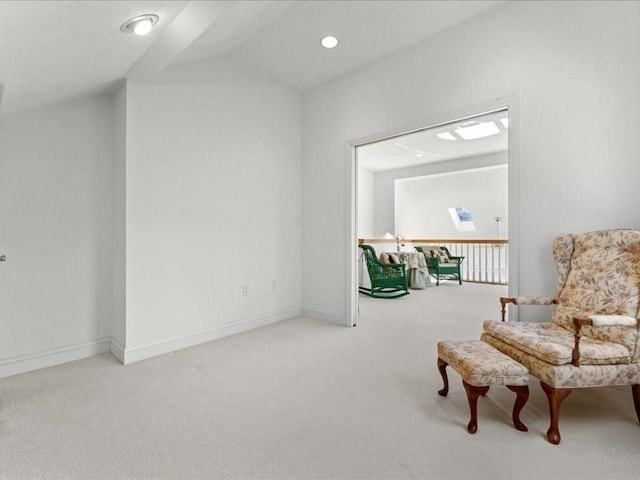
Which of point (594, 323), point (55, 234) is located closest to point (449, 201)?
point (594, 323)

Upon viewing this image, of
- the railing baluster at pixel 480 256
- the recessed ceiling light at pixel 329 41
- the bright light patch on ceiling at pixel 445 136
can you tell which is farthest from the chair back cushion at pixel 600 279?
the railing baluster at pixel 480 256

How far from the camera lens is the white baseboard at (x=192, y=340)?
2865 mm

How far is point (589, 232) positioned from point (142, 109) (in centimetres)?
370

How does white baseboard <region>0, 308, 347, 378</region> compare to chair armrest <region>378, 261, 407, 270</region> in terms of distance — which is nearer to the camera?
white baseboard <region>0, 308, 347, 378</region>

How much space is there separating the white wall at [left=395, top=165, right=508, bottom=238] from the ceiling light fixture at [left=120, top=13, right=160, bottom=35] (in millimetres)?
7327

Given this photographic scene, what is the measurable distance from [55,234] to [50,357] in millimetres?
1037

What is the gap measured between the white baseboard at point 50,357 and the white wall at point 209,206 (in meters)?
0.45

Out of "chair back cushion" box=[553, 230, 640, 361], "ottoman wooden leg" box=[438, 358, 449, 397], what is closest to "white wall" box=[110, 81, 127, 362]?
"ottoman wooden leg" box=[438, 358, 449, 397]

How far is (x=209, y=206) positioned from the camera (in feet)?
11.2

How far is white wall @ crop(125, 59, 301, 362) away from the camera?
294 centimetres

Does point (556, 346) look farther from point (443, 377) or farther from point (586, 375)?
point (443, 377)

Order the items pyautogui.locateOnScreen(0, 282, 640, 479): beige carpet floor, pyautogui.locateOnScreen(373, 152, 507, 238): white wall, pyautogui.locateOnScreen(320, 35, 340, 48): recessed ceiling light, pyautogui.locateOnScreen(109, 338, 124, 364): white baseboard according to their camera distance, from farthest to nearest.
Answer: pyautogui.locateOnScreen(373, 152, 507, 238): white wall → pyautogui.locateOnScreen(320, 35, 340, 48): recessed ceiling light → pyautogui.locateOnScreen(109, 338, 124, 364): white baseboard → pyautogui.locateOnScreen(0, 282, 640, 479): beige carpet floor

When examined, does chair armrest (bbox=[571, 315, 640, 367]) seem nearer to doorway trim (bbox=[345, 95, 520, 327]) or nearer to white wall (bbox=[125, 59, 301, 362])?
doorway trim (bbox=[345, 95, 520, 327])

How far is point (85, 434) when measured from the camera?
1789mm
